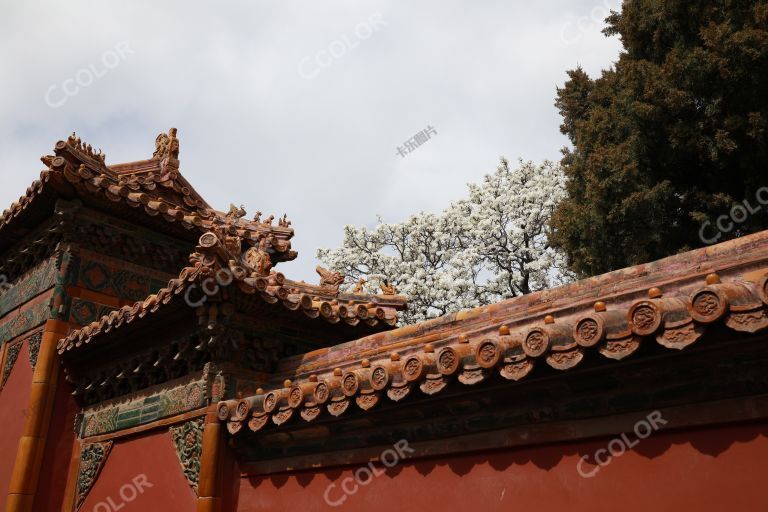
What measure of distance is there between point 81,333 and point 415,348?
428 cm

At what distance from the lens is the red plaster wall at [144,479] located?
6438mm

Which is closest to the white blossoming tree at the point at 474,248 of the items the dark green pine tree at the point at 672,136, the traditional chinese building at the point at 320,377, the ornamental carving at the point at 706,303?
the dark green pine tree at the point at 672,136

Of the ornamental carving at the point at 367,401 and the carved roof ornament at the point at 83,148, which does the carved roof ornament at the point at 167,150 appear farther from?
the ornamental carving at the point at 367,401

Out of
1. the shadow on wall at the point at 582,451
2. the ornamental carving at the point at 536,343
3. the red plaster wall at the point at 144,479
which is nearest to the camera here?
the shadow on wall at the point at 582,451

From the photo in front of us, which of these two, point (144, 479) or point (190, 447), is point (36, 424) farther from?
point (190, 447)

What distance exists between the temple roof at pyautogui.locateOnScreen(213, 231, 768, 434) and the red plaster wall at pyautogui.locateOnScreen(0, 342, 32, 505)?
3.73 m

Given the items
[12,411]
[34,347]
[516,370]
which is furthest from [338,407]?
[12,411]

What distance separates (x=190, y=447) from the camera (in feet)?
20.8

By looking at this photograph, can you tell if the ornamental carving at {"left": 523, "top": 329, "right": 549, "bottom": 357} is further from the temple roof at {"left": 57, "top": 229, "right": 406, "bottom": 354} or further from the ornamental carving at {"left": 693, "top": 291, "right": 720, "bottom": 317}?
the temple roof at {"left": 57, "top": 229, "right": 406, "bottom": 354}

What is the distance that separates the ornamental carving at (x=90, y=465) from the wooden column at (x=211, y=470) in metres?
2.07

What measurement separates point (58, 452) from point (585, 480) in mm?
6491

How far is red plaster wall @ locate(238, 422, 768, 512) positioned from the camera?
11.3 feet

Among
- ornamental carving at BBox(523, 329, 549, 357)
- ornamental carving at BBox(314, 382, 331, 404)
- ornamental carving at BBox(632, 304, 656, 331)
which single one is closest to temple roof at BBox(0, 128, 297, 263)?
ornamental carving at BBox(314, 382, 331, 404)

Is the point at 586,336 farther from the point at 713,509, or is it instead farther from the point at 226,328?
the point at 226,328
